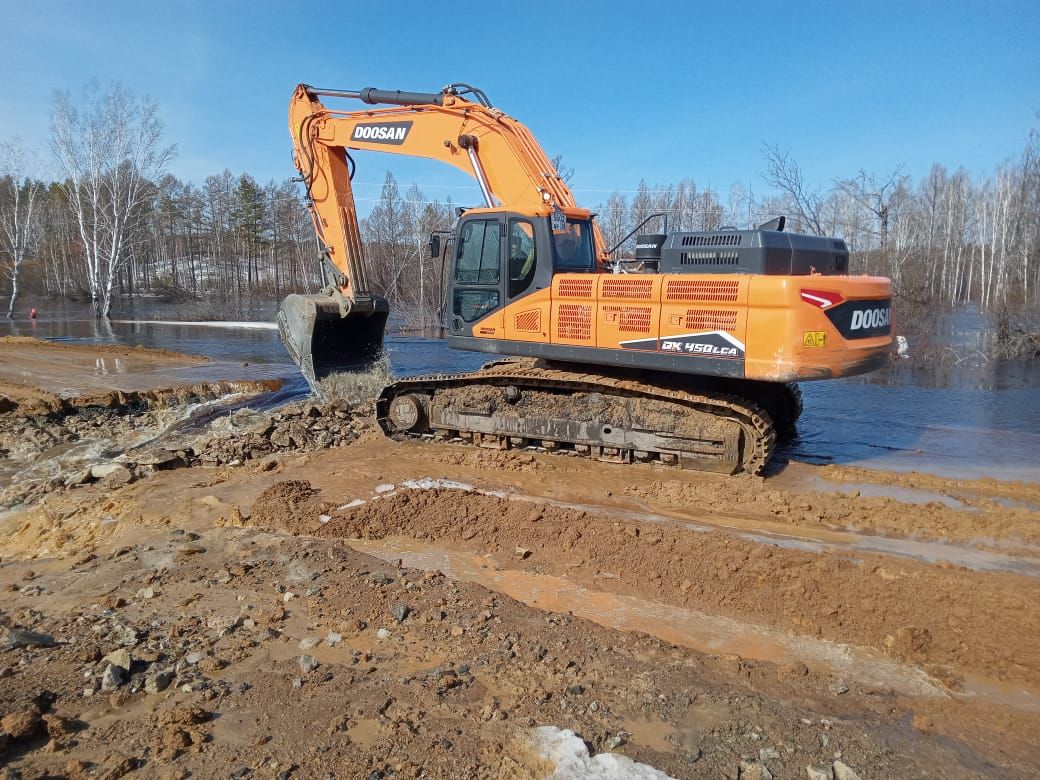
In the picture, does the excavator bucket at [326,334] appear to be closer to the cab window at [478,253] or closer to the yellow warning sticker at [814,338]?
the cab window at [478,253]

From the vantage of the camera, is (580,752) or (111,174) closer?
(580,752)

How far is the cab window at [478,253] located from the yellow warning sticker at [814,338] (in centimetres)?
335

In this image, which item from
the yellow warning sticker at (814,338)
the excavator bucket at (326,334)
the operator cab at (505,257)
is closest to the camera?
the yellow warning sticker at (814,338)

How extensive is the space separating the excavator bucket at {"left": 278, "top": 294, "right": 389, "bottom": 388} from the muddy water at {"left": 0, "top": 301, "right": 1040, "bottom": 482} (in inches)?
60.3

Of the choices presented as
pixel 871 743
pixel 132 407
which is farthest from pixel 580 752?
pixel 132 407

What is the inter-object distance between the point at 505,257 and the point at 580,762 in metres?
5.69

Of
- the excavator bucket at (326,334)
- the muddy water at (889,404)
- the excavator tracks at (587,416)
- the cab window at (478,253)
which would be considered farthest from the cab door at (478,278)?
the muddy water at (889,404)

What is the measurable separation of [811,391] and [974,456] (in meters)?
4.35

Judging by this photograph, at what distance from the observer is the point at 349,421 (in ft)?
30.9

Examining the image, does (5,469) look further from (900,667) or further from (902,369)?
(902,369)

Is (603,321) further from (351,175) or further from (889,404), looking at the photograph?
(889,404)

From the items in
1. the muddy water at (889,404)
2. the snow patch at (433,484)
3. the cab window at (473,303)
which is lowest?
the snow patch at (433,484)

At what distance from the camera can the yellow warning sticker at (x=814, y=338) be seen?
6.12 m

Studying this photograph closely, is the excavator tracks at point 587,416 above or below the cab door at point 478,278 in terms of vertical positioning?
below
